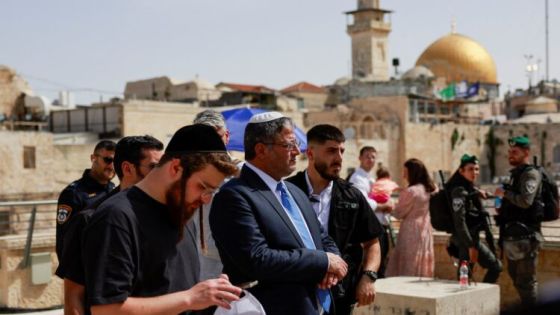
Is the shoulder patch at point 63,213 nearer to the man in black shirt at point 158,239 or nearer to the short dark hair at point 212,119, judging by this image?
the short dark hair at point 212,119

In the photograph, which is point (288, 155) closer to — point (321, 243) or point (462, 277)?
point (321, 243)

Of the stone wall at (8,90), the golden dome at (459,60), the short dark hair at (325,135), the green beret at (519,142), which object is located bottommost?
the green beret at (519,142)

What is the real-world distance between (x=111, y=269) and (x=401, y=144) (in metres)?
38.9

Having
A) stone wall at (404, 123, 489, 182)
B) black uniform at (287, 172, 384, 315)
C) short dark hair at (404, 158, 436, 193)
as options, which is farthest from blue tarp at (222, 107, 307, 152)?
stone wall at (404, 123, 489, 182)

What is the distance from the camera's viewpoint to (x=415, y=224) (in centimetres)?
706

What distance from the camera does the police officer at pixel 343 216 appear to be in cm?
407

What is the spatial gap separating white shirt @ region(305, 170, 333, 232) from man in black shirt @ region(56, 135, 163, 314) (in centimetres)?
100

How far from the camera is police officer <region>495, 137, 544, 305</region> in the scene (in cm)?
617

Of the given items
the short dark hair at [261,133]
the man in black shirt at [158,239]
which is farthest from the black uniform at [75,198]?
the man in black shirt at [158,239]

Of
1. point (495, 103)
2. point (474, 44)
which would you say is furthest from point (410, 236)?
point (474, 44)

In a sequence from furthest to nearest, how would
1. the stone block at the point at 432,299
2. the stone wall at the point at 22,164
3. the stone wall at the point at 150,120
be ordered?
1. the stone wall at the point at 150,120
2. the stone wall at the point at 22,164
3. the stone block at the point at 432,299

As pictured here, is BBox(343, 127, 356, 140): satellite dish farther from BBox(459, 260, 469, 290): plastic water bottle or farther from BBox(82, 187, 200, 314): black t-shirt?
BBox(82, 187, 200, 314): black t-shirt

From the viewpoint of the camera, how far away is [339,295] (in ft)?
13.0

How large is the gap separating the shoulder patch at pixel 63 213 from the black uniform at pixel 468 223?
3.41 meters
